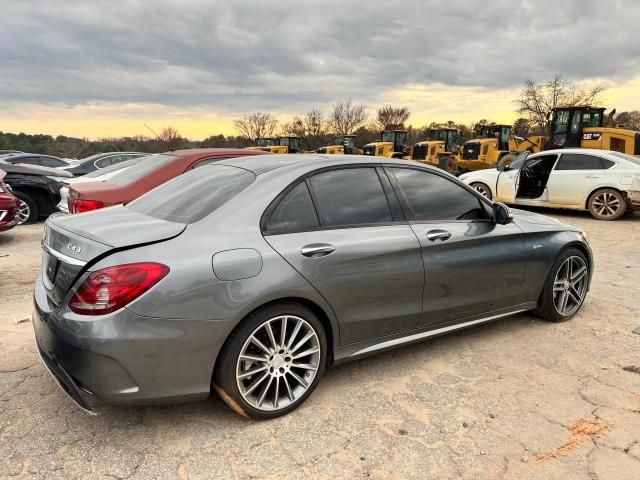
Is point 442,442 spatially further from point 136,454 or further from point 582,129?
point 582,129

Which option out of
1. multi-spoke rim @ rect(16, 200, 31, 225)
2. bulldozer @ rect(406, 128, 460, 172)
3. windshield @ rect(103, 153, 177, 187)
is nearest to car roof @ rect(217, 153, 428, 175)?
windshield @ rect(103, 153, 177, 187)

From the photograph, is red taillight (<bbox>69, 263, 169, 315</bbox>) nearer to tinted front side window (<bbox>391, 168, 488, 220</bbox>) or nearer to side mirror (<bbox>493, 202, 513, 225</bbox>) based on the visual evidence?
tinted front side window (<bbox>391, 168, 488, 220</bbox>)

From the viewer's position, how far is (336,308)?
2.95m

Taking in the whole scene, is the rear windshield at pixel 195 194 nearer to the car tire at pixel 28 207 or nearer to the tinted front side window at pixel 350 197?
the tinted front side window at pixel 350 197

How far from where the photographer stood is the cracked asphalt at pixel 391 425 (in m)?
2.42

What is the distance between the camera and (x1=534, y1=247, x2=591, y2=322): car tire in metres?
4.27

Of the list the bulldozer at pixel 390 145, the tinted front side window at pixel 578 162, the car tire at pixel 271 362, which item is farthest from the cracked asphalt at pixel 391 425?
the bulldozer at pixel 390 145

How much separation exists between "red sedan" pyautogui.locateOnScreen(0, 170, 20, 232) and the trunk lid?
4896mm

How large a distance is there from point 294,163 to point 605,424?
2435 mm

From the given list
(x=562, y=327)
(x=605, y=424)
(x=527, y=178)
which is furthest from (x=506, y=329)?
(x=527, y=178)

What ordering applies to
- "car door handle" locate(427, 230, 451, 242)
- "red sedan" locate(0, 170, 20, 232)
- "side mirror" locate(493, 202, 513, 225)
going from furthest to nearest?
"red sedan" locate(0, 170, 20, 232) < "side mirror" locate(493, 202, 513, 225) < "car door handle" locate(427, 230, 451, 242)

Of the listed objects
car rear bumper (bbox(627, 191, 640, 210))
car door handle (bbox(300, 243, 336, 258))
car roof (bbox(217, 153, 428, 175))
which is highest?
car roof (bbox(217, 153, 428, 175))

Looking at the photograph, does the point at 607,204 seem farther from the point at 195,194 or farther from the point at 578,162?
the point at 195,194

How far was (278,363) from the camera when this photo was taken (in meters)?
2.80
